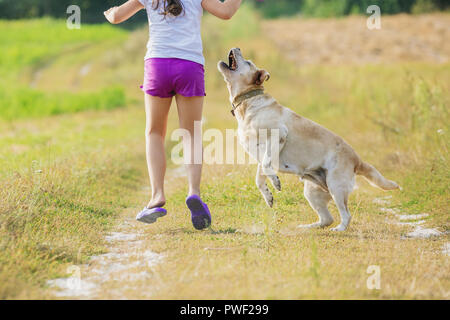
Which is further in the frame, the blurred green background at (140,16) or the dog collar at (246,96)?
the blurred green background at (140,16)

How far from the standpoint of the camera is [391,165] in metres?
7.56

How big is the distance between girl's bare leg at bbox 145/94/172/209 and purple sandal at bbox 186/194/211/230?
0.27 m

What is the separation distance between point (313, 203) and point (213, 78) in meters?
15.5

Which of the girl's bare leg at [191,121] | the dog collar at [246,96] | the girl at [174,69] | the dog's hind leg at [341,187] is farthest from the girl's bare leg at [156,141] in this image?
the dog's hind leg at [341,187]

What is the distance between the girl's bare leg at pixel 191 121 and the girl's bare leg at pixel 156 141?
14 centimetres

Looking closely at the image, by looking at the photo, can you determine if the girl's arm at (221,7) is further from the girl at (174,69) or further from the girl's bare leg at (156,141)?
the girl's bare leg at (156,141)

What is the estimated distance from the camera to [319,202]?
5160mm

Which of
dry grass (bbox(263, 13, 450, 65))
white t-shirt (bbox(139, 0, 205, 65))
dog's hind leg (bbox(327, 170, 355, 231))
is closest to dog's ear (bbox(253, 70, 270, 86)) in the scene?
white t-shirt (bbox(139, 0, 205, 65))

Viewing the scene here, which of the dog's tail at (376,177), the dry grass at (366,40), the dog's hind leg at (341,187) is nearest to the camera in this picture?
A: the dog's hind leg at (341,187)

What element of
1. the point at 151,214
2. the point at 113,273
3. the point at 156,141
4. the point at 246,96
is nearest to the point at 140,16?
the point at 246,96

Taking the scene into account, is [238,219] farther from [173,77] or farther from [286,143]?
[173,77]

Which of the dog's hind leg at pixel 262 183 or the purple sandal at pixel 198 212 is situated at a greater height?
the dog's hind leg at pixel 262 183

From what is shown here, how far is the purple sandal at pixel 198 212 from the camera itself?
15.2 ft

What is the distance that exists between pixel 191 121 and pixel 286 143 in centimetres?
86
